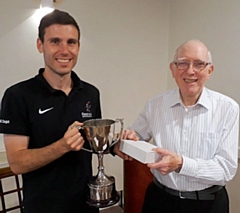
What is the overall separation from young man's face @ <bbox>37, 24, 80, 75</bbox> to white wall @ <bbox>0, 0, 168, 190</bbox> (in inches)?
35.2

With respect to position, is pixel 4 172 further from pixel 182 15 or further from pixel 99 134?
pixel 182 15

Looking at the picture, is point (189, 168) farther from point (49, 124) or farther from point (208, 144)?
point (49, 124)

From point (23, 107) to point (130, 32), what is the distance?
1.56 m

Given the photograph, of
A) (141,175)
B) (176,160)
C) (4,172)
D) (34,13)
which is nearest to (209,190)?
(176,160)

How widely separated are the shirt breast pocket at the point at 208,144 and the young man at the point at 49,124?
57cm

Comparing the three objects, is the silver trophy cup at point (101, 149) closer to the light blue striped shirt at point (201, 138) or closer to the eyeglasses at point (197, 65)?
the light blue striped shirt at point (201, 138)

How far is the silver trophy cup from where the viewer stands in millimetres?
1142

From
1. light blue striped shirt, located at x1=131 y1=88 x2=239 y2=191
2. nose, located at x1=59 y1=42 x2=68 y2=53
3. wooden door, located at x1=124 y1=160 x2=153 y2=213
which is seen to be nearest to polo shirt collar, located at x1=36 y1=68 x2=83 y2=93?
nose, located at x1=59 y1=42 x2=68 y2=53

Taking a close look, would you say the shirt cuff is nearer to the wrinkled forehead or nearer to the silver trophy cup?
the silver trophy cup

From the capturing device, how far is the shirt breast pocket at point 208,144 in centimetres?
126

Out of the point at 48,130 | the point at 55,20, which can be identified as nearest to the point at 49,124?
the point at 48,130

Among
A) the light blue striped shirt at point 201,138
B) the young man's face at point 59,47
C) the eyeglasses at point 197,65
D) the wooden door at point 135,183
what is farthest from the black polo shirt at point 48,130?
the wooden door at point 135,183

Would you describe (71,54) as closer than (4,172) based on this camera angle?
Yes

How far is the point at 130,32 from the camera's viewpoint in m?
2.46
